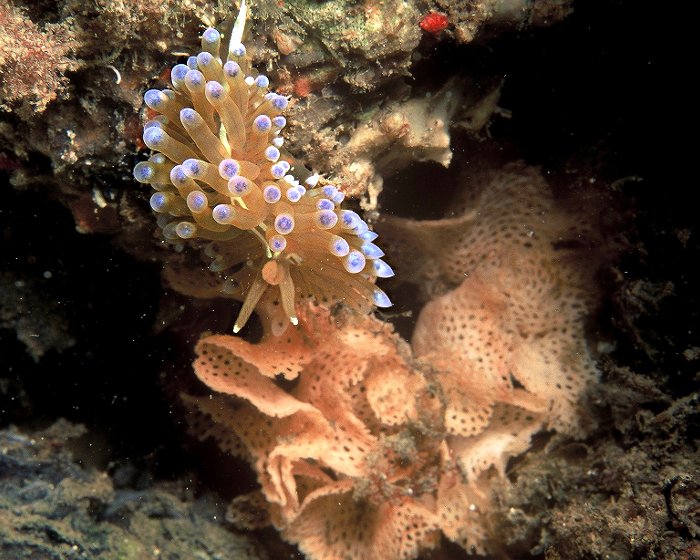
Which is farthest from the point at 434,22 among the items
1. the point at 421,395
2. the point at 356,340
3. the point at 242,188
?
the point at 421,395

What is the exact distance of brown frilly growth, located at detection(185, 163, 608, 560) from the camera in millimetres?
2746

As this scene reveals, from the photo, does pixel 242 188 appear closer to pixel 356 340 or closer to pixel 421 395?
pixel 356 340

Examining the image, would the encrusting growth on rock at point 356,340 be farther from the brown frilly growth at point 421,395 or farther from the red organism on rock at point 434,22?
the red organism on rock at point 434,22

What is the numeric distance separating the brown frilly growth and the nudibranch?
54cm

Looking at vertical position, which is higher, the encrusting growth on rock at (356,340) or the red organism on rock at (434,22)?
the red organism on rock at (434,22)

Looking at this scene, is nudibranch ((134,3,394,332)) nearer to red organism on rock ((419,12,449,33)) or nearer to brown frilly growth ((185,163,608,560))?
brown frilly growth ((185,163,608,560))

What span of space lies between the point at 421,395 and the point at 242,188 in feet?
5.29

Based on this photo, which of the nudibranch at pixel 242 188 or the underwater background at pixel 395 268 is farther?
the underwater background at pixel 395 268

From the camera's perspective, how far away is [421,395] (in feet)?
9.38

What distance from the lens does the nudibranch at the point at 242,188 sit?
73.8 inches

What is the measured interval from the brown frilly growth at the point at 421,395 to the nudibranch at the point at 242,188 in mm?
540

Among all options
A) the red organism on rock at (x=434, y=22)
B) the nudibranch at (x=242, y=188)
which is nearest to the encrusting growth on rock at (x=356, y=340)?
the nudibranch at (x=242, y=188)

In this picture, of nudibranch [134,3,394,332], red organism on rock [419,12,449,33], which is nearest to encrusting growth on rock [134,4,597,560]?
nudibranch [134,3,394,332]

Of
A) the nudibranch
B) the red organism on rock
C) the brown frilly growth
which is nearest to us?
the nudibranch
